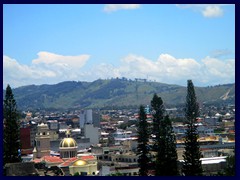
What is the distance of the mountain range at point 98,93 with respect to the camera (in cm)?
8391

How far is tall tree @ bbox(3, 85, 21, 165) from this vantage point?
34.5 feet

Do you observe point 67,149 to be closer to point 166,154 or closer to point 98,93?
point 166,154

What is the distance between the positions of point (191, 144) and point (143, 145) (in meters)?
1.35

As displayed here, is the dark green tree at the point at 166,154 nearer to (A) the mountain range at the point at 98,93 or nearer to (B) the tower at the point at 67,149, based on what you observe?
(B) the tower at the point at 67,149

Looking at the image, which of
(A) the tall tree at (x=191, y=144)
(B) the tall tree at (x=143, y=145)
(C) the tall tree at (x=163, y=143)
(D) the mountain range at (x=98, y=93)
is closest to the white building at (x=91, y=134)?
(B) the tall tree at (x=143, y=145)

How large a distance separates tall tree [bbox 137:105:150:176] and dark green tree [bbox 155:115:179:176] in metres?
1.16

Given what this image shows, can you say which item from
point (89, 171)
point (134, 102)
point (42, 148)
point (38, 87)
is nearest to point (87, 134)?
point (42, 148)

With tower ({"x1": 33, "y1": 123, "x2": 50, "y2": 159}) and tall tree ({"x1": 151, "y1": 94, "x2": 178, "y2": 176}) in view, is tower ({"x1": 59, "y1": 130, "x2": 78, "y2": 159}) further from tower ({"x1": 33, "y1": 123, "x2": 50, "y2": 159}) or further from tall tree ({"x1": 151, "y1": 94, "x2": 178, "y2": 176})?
tall tree ({"x1": 151, "y1": 94, "x2": 178, "y2": 176})

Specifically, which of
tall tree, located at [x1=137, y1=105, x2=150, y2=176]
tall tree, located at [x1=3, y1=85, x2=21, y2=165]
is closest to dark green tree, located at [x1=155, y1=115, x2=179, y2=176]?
tall tree, located at [x1=137, y1=105, x2=150, y2=176]

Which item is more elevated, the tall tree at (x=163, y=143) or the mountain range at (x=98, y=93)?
the mountain range at (x=98, y=93)

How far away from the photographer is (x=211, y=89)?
3226 inches

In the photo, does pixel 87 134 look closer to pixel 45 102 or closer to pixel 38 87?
pixel 45 102

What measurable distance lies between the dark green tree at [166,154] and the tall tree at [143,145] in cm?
116

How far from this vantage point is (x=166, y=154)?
10.1 m
